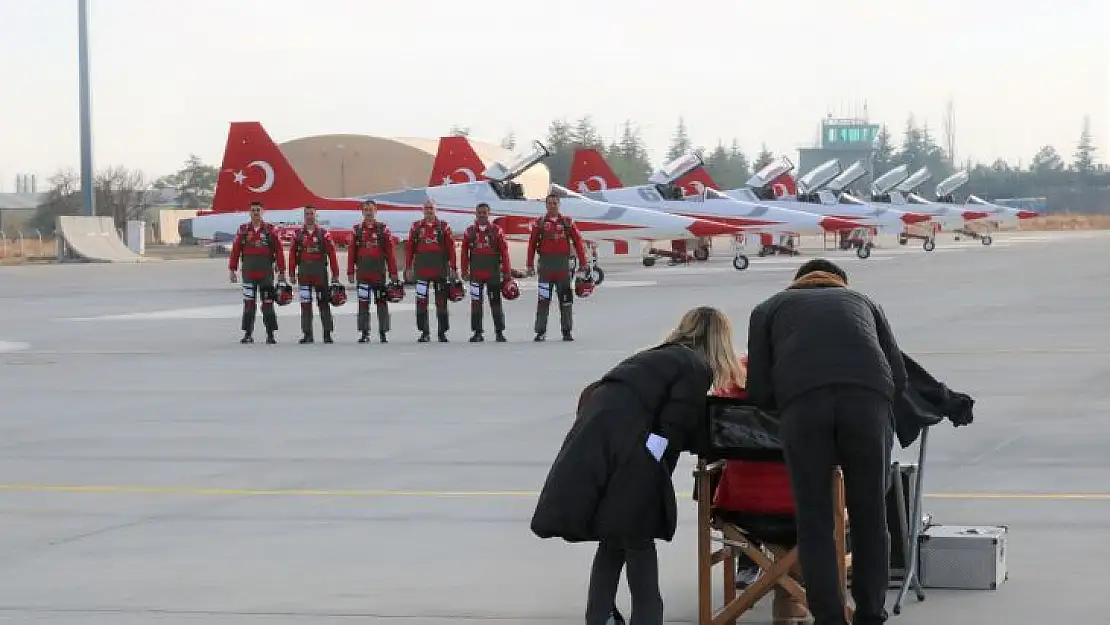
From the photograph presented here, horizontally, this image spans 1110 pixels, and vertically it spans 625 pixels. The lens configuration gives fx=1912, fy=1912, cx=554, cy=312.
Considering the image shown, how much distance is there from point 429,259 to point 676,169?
34.1 meters

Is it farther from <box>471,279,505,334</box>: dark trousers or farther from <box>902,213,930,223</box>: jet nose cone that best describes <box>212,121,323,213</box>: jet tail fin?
<box>902,213,930,223</box>: jet nose cone

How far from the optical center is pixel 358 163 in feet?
370

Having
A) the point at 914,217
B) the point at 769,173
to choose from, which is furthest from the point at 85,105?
the point at 914,217

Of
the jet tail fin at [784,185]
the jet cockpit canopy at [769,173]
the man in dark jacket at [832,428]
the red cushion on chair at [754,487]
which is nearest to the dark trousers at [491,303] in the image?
the red cushion on chair at [754,487]

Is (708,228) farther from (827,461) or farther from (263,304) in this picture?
(827,461)

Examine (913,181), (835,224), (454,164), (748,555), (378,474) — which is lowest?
(378,474)

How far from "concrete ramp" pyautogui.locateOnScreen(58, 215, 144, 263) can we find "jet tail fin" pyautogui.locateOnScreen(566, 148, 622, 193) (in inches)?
750

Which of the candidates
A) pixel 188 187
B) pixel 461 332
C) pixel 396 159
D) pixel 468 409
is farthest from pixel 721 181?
pixel 468 409

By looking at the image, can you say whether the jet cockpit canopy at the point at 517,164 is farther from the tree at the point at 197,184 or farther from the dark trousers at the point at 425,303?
the tree at the point at 197,184

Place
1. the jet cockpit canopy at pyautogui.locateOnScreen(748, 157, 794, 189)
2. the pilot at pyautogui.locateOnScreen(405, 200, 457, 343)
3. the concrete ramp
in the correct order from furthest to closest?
the concrete ramp < the jet cockpit canopy at pyautogui.locateOnScreen(748, 157, 794, 189) < the pilot at pyautogui.locateOnScreen(405, 200, 457, 343)

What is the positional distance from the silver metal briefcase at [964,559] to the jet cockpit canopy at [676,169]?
2037 inches

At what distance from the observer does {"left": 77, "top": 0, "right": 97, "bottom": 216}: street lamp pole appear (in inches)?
2788

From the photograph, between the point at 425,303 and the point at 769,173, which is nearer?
the point at 425,303

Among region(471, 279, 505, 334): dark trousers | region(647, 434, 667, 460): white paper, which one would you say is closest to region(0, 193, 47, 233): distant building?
region(471, 279, 505, 334): dark trousers
